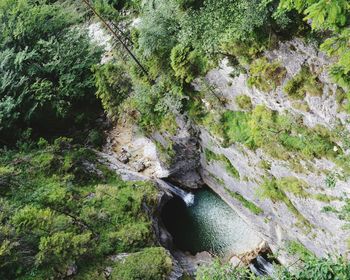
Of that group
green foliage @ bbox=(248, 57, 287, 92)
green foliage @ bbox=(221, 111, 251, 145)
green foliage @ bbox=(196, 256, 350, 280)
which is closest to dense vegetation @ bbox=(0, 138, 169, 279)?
green foliage @ bbox=(221, 111, 251, 145)

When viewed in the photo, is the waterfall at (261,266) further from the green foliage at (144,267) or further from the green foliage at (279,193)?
the green foliage at (144,267)

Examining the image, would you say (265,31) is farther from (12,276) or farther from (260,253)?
(12,276)

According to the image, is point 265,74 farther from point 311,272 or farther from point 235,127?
point 311,272

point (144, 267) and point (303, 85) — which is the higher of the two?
point (303, 85)

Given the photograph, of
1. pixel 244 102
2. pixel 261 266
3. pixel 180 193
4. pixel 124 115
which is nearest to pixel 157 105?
pixel 244 102

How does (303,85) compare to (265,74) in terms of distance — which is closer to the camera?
(303,85)

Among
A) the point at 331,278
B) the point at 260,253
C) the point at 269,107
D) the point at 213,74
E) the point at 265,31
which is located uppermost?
the point at 265,31

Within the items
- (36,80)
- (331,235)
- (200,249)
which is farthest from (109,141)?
(331,235)
